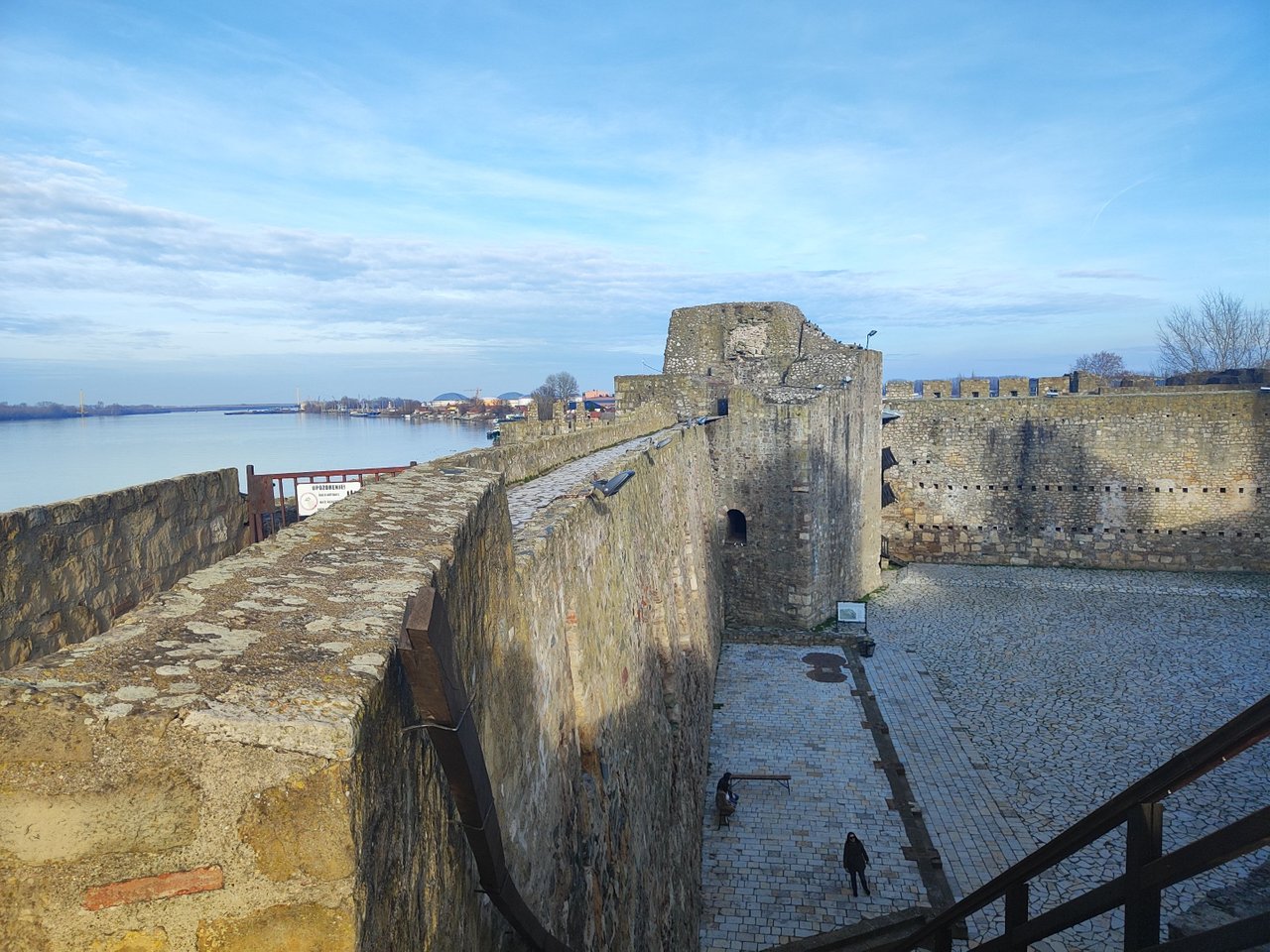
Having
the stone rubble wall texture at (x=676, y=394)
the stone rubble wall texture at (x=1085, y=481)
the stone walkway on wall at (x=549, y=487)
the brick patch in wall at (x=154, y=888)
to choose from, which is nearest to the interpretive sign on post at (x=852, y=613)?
the stone rubble wall texture at (x=676, y=394)

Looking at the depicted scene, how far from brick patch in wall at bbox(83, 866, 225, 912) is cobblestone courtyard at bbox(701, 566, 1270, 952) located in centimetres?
753

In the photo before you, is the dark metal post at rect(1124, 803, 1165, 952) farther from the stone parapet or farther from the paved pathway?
the paved pathway

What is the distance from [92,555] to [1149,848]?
420cm

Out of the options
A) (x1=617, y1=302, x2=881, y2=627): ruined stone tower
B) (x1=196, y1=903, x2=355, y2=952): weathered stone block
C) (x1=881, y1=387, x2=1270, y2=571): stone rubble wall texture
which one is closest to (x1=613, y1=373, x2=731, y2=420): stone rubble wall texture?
(x1=617, y1=302, x2=881, y2=627): ruined stone tower

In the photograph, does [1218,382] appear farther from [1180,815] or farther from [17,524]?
[17,524]

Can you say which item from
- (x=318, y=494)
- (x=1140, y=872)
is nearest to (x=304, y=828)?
(x=1140, y=872)

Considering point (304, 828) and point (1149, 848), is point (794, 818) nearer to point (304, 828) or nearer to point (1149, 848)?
point (1149, 848)

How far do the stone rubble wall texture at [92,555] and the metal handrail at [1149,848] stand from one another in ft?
12.7

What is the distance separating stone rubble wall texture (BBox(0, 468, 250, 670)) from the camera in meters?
2.85

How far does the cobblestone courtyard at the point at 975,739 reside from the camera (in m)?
8.27

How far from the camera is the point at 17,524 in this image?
286cm

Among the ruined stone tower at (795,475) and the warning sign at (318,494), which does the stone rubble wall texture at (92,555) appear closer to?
the warning sign at (318,494)

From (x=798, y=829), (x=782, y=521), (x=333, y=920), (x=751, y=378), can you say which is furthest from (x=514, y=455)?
(x=751, y=378)

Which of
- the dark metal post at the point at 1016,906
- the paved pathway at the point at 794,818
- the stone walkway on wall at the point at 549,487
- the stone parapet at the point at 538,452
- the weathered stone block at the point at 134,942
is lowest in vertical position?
the paved pathway at the point at 794,818
